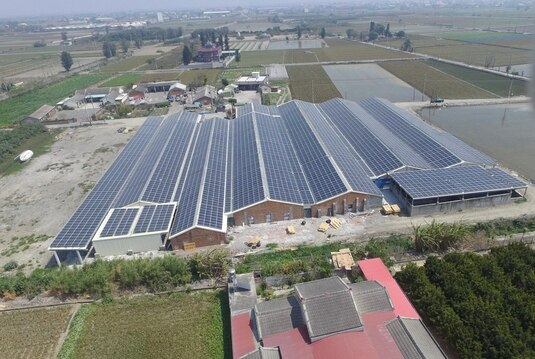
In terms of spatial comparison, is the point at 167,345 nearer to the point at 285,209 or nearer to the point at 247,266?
the point at 247,266

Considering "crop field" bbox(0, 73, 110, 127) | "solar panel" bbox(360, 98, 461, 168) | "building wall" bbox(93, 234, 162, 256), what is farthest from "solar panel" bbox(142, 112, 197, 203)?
"crop field" bbox(0, 73, 110, 127)

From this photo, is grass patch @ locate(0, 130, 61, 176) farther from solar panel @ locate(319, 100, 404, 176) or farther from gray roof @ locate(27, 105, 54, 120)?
solar panel @ locate(319, 100, 404, 176)

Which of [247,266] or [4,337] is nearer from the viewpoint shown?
[4,337]

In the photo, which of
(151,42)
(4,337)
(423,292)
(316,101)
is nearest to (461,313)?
(423,292)

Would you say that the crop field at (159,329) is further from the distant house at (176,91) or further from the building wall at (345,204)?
the distant house at (176,91)

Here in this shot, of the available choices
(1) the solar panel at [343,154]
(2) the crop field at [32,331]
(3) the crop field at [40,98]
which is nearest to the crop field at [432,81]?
(1) the solar panel at [343,154]

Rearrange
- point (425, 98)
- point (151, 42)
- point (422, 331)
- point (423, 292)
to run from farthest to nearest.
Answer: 1. point (151, 42)
2. point (425, 98)
3. point (423, 292)
4. point (422, 331)
